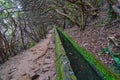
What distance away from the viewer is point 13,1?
15.1 m

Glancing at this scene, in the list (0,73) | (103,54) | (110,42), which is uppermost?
(110,42)

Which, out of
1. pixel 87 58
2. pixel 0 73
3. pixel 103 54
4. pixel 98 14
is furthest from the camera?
pixel 98 14

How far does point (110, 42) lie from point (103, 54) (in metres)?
0.64

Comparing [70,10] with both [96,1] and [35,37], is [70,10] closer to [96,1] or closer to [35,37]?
[96,1]

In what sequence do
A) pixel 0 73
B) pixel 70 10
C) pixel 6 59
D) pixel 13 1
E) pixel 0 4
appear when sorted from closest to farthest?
pixel 0 73 → pixel 6 59 → pixel 0 4 → pixel 13 1 → pixel 70 10

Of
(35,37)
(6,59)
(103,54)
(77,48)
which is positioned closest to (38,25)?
(35,37)

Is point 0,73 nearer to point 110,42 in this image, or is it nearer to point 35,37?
point 110,42

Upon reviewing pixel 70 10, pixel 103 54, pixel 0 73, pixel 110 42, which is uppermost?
pixel 70 10

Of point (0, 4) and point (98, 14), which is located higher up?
point (0, 4)

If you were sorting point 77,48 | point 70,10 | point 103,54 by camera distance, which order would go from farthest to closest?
point 70,10 < point 77,48 < point 103,54

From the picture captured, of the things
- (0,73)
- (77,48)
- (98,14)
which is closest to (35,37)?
(98,14)

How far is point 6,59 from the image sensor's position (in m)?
11.4

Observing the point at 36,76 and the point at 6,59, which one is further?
the point at 6,59

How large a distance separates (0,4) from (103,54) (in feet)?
27.0
